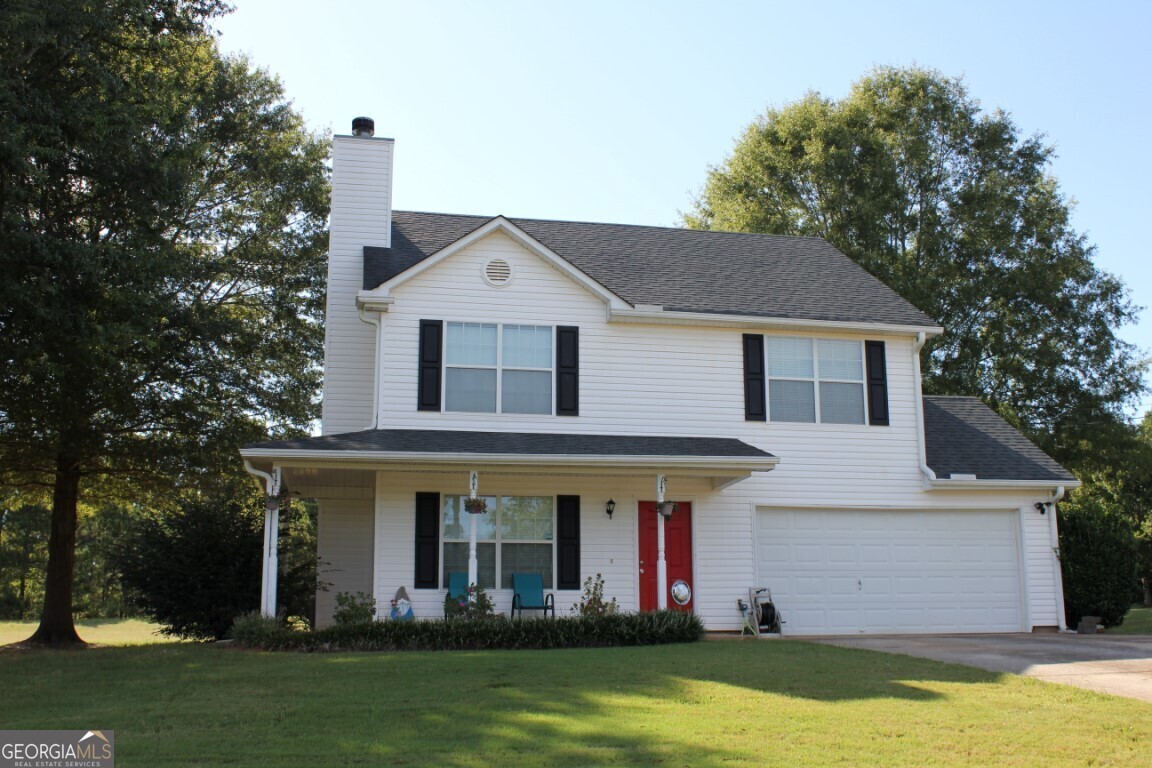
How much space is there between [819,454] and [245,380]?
12.8 metres

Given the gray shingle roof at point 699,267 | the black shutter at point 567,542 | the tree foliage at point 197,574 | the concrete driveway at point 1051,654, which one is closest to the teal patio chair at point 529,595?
the black shutter at point 567,542

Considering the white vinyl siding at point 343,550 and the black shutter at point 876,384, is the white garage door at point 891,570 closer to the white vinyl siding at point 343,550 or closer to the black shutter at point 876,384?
the black shutter at point 876,384

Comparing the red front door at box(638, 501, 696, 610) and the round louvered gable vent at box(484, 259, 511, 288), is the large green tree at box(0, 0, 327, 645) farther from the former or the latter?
the red front door at box(638, 501, 696, 610)

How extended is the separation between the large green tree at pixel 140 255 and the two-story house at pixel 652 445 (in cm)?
357

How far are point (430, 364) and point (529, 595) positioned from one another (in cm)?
409

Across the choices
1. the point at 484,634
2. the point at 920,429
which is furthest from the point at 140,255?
the point at 920,429

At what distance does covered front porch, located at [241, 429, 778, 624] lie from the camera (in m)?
14.8

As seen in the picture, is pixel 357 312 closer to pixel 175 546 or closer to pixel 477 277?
pixel 477 277

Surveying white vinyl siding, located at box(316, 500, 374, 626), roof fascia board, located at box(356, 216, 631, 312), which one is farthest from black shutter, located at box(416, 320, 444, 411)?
white vinyl siding, located at box(316, 500, 374, 626)

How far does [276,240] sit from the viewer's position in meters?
24.6

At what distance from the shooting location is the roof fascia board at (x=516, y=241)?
53.3 ft

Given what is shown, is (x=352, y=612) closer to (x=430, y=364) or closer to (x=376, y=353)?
(x=430, y=364)

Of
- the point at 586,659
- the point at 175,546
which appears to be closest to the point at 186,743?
the point at 586,659

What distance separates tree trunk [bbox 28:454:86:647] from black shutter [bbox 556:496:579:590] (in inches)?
432
